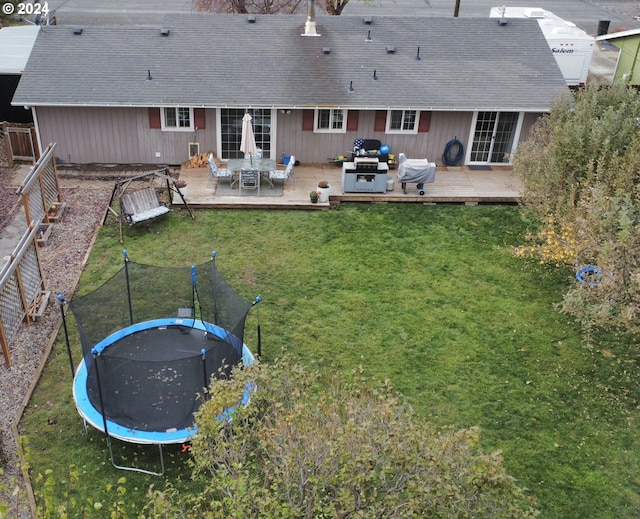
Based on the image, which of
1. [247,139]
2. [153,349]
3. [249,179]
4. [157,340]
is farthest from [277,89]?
[153,349]

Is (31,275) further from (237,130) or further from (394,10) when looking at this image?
(394,10)

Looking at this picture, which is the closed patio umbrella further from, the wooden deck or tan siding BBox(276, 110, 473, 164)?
tan siding BBox(276, 110, 473, 164)

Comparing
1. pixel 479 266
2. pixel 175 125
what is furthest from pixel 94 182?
pixel 479 266

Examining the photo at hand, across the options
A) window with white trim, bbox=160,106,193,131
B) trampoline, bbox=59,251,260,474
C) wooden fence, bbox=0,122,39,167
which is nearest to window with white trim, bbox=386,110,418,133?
window with white trim, bbox=160,106,193,131

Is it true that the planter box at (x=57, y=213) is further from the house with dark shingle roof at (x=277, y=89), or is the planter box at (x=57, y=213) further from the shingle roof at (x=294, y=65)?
the shingle roof at (x=294, y=65)

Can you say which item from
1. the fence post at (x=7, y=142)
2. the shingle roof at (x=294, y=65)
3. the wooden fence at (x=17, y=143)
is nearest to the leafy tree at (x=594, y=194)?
the shingle roof at (x=294, y=65)

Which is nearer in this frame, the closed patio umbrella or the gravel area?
the gravel area
